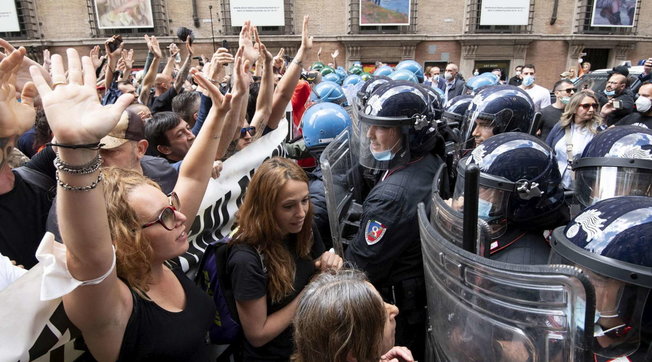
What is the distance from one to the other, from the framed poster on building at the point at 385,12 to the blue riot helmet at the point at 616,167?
20.5 metres

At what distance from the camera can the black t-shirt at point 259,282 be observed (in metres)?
1.68

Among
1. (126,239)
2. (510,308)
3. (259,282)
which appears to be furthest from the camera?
(259,282)

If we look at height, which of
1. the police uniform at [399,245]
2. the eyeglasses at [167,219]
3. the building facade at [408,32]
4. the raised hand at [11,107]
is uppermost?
the building facade at [408,32]

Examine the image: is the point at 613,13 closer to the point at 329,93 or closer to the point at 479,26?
the point at 479,26

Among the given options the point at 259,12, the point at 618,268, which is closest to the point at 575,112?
the point at 618,268

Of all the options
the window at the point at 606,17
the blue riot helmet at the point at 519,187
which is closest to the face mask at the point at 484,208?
the blue riot helmet at the point at 519,187

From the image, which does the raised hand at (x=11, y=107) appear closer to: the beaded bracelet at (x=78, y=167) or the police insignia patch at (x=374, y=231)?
the beaded bracelet at (x=78, y=167)

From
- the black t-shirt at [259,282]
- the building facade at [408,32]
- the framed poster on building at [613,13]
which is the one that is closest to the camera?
the black t-shirt at [259,282]

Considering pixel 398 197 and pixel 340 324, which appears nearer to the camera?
pixel 340 324

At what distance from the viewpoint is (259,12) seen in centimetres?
2083

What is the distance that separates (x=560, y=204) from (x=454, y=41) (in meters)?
22.0

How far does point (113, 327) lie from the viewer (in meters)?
1.20

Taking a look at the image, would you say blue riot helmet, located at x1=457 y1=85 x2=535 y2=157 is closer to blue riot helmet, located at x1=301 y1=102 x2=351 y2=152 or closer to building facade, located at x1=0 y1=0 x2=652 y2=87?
blue riot helmet, located at x1=301 y1=102 x2=351 y2=152

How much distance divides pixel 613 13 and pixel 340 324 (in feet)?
86.9
